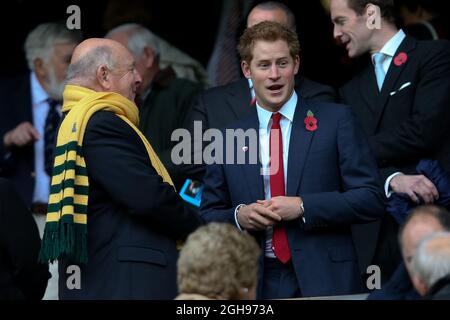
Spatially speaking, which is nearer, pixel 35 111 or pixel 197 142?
pixel 197 142

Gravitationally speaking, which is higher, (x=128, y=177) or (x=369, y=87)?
(x=369, y=87)

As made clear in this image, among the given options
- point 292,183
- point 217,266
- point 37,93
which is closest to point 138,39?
point 37,93

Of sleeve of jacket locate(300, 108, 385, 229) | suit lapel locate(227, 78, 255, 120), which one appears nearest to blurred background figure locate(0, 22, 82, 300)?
suit lapel locate(227, 78, 255, 120)

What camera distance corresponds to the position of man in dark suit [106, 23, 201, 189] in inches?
318

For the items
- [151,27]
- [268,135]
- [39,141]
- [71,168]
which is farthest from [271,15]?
[151,27]

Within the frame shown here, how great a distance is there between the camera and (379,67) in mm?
7375

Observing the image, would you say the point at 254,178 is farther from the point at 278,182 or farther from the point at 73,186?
the point at 73,186

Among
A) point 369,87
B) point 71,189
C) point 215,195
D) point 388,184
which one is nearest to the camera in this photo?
point 71,189

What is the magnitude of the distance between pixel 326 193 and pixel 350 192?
0.12 m

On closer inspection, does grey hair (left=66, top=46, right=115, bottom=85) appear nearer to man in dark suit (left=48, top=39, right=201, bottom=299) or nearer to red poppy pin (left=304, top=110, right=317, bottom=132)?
man in dark suit (left=48, top=39, right=201, bottom=299)

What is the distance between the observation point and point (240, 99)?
714 centimetres

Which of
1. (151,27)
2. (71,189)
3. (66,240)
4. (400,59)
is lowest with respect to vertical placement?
(66,240)

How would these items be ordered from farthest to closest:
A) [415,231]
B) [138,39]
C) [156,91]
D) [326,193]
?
[138,39] → [156,91] → [326,193] → [415,231]

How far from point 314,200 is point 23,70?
4.04 meters
